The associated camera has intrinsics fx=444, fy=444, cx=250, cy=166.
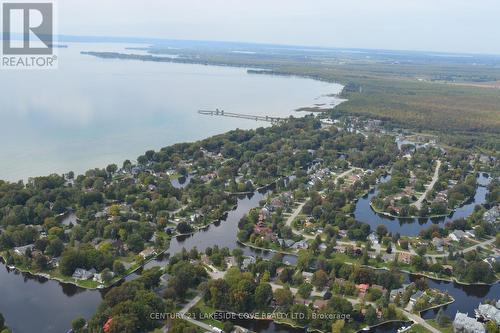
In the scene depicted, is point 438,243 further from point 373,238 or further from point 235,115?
point 235,115

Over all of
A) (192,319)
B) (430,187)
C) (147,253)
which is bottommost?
(192,319)

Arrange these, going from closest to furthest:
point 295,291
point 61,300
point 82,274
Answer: point 61,300 → point 295,291 → point 82,274

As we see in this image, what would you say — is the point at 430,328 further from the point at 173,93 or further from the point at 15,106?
the point at 173,93

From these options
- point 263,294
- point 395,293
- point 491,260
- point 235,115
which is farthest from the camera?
point 235,115

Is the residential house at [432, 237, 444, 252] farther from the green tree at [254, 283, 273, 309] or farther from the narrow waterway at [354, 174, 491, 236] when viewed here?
the green tree at [254, 283, 273, 309]

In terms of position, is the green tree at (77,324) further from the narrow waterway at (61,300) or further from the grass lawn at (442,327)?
the grass lawn at (442,327)

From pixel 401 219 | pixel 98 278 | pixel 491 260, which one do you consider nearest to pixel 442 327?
pixel 491 260

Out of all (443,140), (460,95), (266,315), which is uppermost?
(460,95)

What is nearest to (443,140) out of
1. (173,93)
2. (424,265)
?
(424,265)
